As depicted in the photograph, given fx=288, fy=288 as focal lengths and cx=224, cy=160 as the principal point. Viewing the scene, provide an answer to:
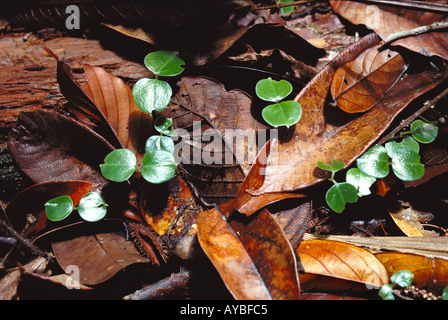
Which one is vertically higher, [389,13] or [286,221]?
[389,13]

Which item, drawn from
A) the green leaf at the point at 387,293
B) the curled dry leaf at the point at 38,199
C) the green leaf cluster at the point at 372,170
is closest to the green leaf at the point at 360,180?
the green leaf cluster at the point at 372,170

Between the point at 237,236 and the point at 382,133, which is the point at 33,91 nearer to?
the point at 237,236

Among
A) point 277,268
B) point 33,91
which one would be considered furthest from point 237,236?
point 33,91

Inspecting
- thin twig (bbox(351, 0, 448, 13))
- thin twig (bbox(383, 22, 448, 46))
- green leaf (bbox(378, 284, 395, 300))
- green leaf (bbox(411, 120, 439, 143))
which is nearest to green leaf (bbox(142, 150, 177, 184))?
green leaf (bbox(378, 284, 395, 300))

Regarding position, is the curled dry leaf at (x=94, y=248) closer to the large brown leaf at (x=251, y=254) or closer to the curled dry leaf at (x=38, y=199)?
the curled dry leaf at (x=38, y=199)

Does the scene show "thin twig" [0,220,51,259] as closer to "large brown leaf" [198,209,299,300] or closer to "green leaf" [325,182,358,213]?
"large brown leaf" [198,209,299,300]
